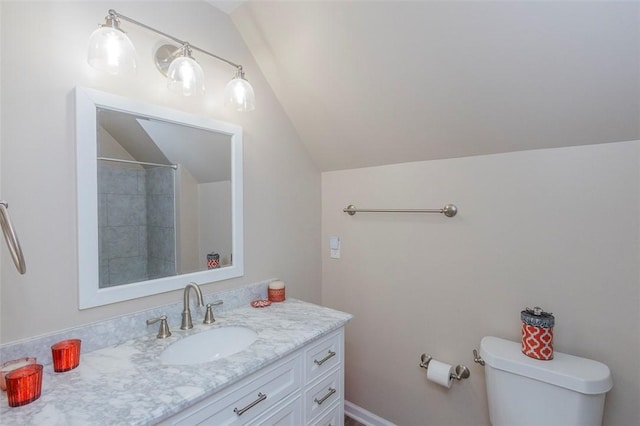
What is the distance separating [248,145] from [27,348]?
1.20 m

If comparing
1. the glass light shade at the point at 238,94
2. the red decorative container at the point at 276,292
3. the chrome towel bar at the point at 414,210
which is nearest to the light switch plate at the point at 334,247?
the chrome towel bar at the point at 414,210

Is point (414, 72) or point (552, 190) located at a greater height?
point (414, 72)

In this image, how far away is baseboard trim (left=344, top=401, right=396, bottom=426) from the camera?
1.90 meters

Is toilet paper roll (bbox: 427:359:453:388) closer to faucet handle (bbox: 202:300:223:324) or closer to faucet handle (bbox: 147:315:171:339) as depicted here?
faucet handle (bbox: 202:300:223:324)

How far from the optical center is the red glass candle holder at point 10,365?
841 mm

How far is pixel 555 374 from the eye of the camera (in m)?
1.16

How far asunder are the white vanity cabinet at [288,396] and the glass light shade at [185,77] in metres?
1.16

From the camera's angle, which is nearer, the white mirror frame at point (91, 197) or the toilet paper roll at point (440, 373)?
the white mirror frame at point (91, 197)

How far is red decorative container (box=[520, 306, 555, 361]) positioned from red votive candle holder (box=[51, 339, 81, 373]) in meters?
1.71

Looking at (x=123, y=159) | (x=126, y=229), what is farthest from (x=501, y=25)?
(x=126, y=229)

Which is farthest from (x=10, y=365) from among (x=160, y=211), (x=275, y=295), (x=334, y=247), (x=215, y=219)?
(x=334, y=247)

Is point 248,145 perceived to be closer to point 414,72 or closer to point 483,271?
point 414,72

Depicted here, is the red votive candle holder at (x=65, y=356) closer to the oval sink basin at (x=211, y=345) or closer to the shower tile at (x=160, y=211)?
the oval sink basin at (x=211, y=345)

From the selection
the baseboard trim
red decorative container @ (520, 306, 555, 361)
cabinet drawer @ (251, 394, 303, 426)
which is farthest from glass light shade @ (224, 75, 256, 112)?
the baseboard trim
